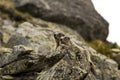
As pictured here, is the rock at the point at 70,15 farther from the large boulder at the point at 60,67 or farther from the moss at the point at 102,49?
the large boulder at the point at 60,67

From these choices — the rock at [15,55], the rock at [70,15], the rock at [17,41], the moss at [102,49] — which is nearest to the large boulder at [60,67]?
the rock at [15,55]

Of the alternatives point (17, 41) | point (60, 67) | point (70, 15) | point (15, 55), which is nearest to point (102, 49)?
point (70, 15)

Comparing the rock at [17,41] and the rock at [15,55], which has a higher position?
the rock at [15,55]

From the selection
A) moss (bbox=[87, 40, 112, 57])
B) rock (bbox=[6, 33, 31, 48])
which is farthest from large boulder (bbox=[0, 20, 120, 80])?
moss (bbox=[87, 40, 112, 57])

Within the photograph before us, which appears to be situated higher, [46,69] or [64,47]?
[64,47]

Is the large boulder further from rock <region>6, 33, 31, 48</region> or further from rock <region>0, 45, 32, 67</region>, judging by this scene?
rock <region>6, 33, 31, 48</region>

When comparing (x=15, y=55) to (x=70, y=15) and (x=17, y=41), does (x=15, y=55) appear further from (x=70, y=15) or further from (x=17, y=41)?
(x=70, y=15)

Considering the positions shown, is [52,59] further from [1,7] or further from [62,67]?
[1,7]

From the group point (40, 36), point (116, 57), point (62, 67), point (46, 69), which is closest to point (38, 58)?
point (46, 69)
